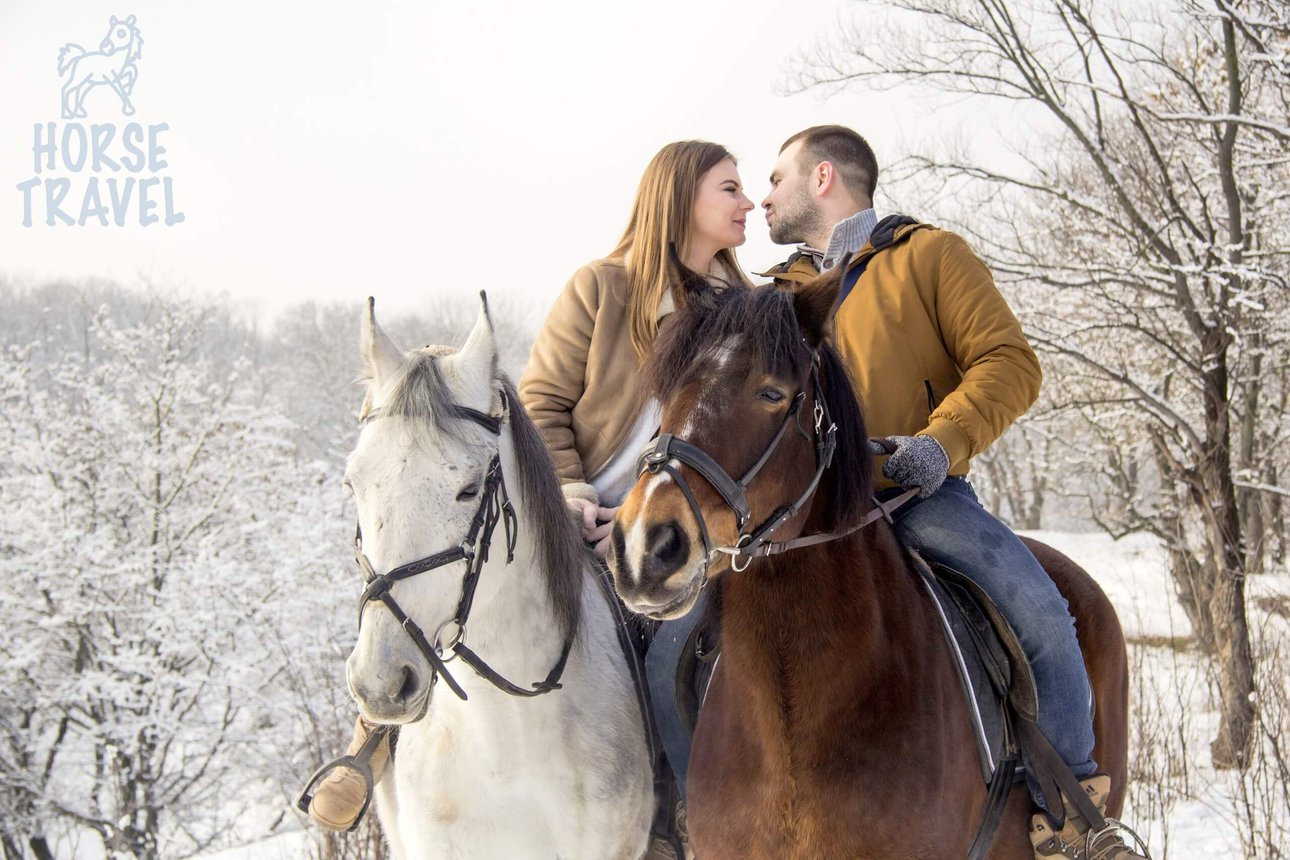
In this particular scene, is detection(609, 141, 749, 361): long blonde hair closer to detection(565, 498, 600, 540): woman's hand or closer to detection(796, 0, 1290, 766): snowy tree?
detection(565, 498, 600, 540): woman's hand

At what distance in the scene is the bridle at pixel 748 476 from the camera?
2.09 m

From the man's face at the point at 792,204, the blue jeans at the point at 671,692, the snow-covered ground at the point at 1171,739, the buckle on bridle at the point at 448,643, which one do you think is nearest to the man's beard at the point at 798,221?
the man's face at the point at 792,204

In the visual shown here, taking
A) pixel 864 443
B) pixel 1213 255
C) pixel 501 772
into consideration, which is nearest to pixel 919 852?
pixel 864 443

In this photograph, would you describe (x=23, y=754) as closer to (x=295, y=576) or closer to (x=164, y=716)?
(x=164, y=716)

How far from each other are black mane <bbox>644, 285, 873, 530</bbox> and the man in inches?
6.7

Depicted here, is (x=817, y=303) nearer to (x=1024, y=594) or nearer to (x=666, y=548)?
(x=666, y=548)

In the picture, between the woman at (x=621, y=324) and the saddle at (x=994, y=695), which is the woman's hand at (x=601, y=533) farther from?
the saddle at (x=994, y=695)

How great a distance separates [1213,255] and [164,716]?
18.9 m

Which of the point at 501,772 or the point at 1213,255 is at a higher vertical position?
the point at 1213,255

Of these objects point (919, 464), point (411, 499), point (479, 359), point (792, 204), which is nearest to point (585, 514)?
point (479, 359)

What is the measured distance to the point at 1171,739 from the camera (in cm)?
649

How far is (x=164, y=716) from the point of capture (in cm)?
1845

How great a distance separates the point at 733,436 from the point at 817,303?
490 millimetres

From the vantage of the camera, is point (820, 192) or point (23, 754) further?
point (23, 754)
